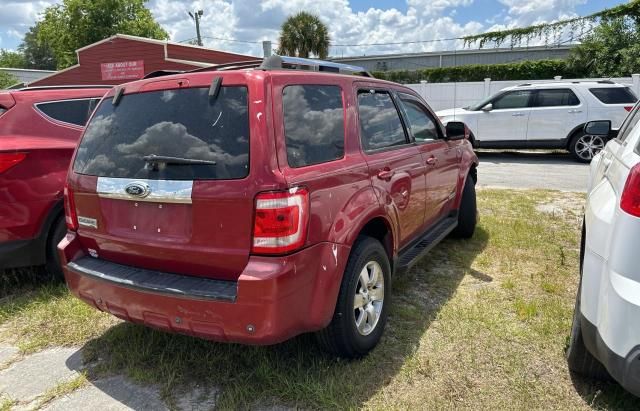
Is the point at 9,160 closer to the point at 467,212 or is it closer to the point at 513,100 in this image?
the point at 467,212

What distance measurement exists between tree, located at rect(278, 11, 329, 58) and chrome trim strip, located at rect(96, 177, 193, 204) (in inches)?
1154

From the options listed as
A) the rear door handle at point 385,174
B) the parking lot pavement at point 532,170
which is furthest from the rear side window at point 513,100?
the rear door handle at point 385,174

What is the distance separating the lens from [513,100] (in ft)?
38.8

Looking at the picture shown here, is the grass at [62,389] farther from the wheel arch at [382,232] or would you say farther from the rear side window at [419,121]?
the rear side window at [419,121]

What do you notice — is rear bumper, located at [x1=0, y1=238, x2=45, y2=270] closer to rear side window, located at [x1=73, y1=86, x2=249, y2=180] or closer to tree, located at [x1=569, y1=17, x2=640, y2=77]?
rear side window, located at [x1=73, y1=86, x2=249, y2=180]

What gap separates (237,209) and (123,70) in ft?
73.9

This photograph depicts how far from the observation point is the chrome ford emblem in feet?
8.29

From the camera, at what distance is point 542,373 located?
2.80 meters

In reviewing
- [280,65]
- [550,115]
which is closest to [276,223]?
[280,65]

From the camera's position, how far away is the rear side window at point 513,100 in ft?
38.3

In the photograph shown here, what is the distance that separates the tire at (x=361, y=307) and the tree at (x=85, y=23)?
38273mm

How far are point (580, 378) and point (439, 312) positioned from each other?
108cm

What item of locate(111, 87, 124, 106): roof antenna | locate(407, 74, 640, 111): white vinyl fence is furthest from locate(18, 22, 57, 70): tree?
locate(111, 87, 124, 106): roof antenna

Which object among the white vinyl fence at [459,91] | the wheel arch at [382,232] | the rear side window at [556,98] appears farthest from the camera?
the white vinyl fence at [459,91]
